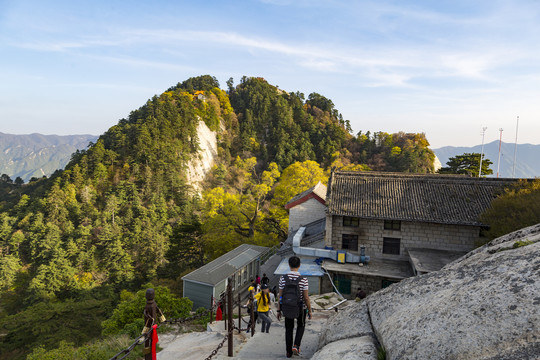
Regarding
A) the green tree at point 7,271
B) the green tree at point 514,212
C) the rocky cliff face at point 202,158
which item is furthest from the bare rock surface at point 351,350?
the rocky cliff face at point 202,158

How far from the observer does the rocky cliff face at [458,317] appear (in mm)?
3635

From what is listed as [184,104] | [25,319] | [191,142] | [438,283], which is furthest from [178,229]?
[184,104]

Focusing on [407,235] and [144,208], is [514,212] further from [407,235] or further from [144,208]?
[144,208]

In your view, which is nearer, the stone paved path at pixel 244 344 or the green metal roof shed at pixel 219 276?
the stone paved path at pixel 244 344

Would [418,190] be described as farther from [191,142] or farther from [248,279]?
[191,142]

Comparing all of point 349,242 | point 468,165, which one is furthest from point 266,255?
point 468,165

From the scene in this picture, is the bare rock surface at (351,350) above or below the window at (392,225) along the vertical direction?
above

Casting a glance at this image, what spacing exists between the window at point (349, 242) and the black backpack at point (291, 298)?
15.3 meters

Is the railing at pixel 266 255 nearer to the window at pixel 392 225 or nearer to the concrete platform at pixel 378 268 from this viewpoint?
the concrete platform at pixel 378 268

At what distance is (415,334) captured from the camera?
4379 mm

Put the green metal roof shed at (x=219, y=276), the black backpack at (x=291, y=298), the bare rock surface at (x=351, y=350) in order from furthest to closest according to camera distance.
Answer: the green metal roof shed at (x=219, y=276) < the black backpack at (x=291, y=298) < the bare rock surface at (x=351, y=350)

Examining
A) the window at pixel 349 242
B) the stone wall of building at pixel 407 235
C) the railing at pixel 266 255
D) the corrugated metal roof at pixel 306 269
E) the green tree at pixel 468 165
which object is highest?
the green tree at pixel 468 165

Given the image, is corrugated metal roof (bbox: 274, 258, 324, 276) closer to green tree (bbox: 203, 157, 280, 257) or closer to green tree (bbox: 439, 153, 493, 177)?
green tree (bbox: 203, 157, 280, 257)

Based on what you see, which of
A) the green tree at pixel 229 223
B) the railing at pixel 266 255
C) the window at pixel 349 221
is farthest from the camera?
the green tree at pixel 229 223
